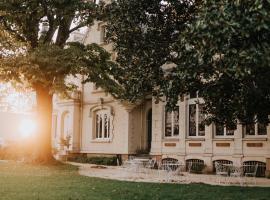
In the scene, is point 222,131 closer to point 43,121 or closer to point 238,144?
point 238,144

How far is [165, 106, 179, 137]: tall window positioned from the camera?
25.8 meters

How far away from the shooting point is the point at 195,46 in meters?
8.91

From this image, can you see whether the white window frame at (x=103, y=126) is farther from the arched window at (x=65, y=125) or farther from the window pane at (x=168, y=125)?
the window pane at (x=168, y=125)

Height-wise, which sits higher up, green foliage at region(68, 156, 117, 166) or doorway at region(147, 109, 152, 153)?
doorway at region(147, 109, 152, 153)

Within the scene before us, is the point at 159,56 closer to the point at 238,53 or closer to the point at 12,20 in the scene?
the point at 238,53

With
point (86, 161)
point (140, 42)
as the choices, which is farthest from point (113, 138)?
point (140, 42)

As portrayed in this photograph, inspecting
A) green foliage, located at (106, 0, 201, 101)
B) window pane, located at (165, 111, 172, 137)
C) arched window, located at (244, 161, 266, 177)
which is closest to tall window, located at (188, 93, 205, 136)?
window pane, located at (165, 111, 172, 137)

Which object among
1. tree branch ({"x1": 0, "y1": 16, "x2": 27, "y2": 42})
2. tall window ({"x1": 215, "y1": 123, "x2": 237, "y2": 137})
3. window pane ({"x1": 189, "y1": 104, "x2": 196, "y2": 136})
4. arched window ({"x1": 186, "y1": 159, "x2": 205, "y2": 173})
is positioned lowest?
arched window ({"x1": 186, "y1": 159, "x2": 205, "y2": 173})

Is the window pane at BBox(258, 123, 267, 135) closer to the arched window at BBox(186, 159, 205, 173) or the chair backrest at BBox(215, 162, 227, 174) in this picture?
the chair backrest at BBox(215, 162, 227, 174)

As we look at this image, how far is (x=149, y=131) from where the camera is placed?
2947 cm

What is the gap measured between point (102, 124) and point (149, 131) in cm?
446

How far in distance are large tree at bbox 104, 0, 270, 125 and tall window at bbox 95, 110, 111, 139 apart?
56.8 feet

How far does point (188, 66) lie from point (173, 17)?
11.2 ft

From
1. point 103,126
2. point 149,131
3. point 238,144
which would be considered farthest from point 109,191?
point 103,126
